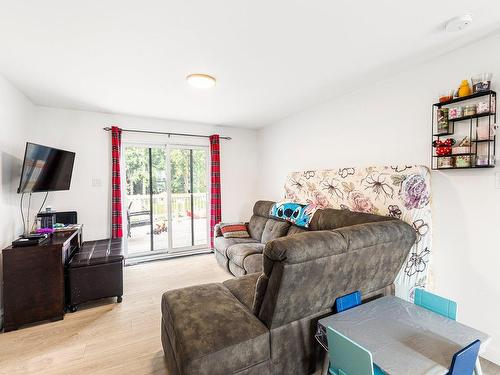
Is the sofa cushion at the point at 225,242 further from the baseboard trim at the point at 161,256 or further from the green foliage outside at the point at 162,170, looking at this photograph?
the green foliage outside at the point at 162,170

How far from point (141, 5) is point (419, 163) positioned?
2.54 meters

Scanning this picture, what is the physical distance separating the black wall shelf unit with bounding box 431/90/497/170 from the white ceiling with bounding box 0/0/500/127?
0.47 metres

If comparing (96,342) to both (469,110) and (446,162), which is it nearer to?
(446,162)

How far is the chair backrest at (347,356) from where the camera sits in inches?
41.0

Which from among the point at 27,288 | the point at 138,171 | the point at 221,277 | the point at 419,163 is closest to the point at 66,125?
the point at 138,171

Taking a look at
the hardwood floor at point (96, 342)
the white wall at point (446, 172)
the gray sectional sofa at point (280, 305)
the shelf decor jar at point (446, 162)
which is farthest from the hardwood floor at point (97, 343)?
the shelf decor jar at point (446, 162)

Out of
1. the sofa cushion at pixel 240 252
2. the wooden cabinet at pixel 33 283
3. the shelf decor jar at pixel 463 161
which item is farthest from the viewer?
the sofa cushion at pixel 240 252

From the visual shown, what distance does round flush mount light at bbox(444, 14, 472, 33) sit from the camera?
5.19ft

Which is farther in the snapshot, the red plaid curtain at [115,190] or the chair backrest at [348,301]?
the red plaid curtain at [115,190]

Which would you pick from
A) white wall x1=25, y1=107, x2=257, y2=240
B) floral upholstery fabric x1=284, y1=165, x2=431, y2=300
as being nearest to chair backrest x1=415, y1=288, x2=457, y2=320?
floral upholstery fabric x1=284, y1=165, x2=431, y2=300

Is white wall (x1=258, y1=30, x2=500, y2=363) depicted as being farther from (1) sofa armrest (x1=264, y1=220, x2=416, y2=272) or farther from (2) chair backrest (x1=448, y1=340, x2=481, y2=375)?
(2) chair backrest (x1=448, y1=340, x2=481, y2=375)

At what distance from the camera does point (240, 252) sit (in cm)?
312

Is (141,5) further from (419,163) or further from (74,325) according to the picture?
(74,325)

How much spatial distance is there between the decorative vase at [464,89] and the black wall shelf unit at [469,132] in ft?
0.11
